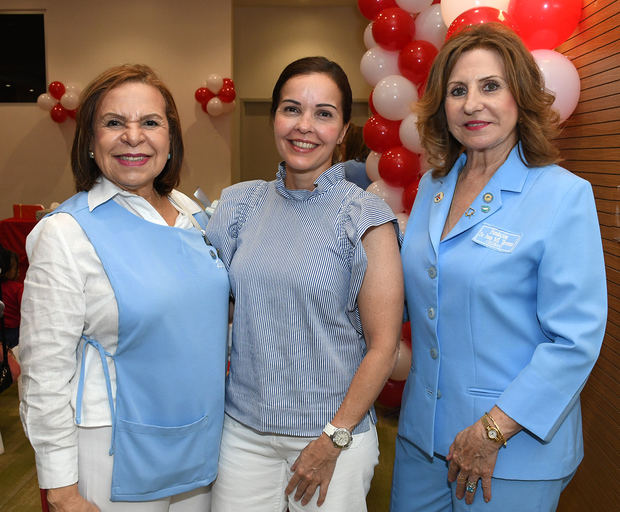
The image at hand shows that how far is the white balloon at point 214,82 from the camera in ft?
25.1

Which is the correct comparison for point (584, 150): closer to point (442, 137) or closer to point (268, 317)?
point (442, 137)

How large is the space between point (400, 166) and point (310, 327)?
2.04 metres

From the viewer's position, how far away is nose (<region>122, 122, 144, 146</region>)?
1.41m

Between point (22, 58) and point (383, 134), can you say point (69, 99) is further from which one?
point (383, 134)

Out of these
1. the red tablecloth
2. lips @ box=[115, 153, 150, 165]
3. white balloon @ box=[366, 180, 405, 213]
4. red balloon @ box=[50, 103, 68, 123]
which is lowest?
the red tablecloth

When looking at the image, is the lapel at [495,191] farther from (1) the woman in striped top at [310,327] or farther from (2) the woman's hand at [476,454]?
(2) the woman's hand at [476,454]

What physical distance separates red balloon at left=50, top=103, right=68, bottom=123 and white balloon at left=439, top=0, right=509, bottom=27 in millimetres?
6643

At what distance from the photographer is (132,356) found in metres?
1.33

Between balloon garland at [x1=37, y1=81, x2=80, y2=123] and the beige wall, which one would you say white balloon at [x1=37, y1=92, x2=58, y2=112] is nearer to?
balloon garland at [x1=37, y1=81, x2=80, y2=123]

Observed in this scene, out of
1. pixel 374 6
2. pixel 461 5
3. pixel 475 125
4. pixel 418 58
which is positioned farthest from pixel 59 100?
pixel 475 125

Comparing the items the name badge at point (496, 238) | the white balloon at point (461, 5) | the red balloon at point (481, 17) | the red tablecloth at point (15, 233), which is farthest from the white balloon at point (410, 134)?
the red tablecloth at point (15, 233)

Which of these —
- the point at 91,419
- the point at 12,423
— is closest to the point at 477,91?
the point at 91,419

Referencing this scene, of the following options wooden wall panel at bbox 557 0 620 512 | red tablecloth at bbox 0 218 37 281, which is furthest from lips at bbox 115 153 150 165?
red tablecloth at bbox 0 218 37 281

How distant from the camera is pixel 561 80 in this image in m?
2.16
